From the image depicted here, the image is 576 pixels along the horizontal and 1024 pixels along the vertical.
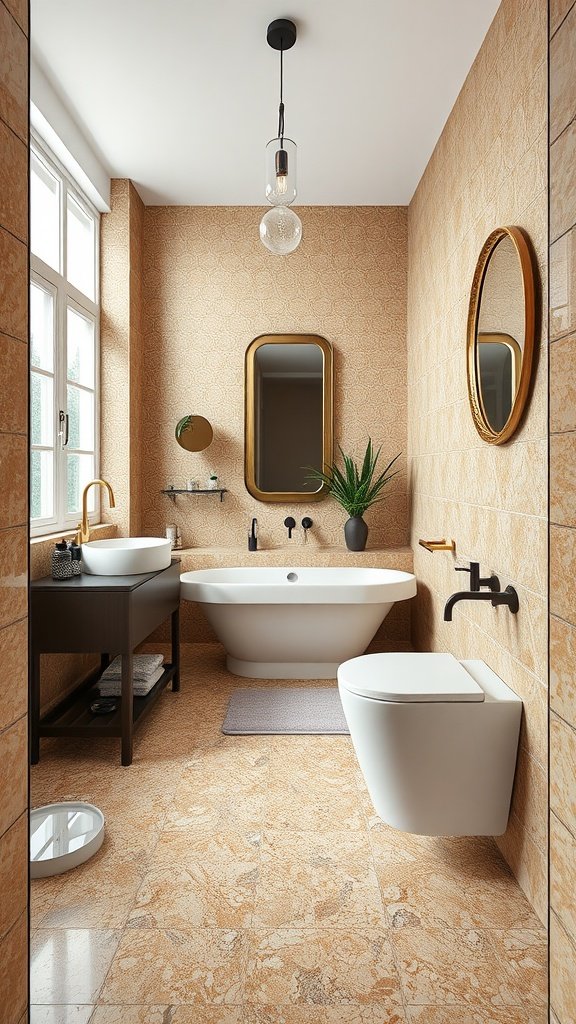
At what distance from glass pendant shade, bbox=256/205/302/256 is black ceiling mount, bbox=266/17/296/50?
631mm

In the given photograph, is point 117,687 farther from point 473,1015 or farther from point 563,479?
point 563,479

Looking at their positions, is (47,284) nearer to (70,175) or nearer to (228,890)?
(70,175)

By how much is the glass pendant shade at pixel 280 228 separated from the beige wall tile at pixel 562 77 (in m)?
1.64

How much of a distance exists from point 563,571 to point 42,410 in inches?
109

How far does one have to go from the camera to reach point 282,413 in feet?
14.8

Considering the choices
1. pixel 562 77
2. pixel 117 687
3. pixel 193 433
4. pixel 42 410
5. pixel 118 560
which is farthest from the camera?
pixel 193 433

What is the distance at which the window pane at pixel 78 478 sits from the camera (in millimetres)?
3707

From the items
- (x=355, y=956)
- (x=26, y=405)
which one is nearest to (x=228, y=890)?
(x=355, y=956)

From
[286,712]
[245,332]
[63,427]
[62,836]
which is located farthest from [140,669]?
[245,332]

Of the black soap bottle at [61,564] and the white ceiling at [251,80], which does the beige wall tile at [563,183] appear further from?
the black soap bottle at [61,564]

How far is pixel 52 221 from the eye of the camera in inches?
135

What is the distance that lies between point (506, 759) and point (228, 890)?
0.88 meters

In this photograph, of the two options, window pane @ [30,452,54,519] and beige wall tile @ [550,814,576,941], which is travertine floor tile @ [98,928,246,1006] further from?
window pane @ [30,452,54,519]

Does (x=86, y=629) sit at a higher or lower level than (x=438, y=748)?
higher
